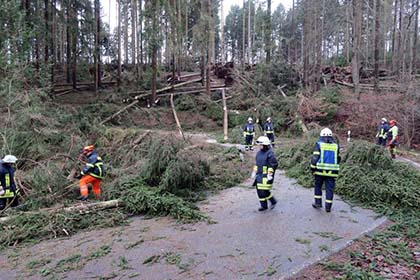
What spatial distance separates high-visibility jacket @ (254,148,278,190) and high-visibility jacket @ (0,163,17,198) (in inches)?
231

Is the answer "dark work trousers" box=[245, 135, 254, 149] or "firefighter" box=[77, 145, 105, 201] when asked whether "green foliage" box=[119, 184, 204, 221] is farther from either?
"dark work trousers" box=[245, 135, 254, 149]

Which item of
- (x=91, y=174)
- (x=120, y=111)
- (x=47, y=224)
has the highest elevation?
(x=120, y=111)

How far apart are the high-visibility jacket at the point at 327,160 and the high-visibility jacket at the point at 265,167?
3.00ft

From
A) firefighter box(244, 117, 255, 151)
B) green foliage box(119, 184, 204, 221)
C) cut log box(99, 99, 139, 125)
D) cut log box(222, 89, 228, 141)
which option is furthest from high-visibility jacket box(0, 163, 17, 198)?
cut log box(222, 89, 228, 141)

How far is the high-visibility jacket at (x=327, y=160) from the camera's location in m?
6.81

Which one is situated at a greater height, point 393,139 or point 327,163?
point 327,163

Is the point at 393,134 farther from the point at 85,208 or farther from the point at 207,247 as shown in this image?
the point at 85,208

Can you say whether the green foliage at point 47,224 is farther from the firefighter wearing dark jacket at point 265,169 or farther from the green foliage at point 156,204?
the firefighter wearing dark jacket at point 265,169

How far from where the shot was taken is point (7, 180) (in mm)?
7828

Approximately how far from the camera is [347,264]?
462 centimetres

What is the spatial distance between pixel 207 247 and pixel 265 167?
7.21 feet

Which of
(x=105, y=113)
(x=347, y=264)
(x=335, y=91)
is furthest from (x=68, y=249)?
(x=335, y=91)

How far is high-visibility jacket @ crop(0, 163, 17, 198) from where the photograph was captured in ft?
25.5

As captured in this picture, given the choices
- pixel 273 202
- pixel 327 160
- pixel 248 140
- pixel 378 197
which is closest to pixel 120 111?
pixel 248 140
